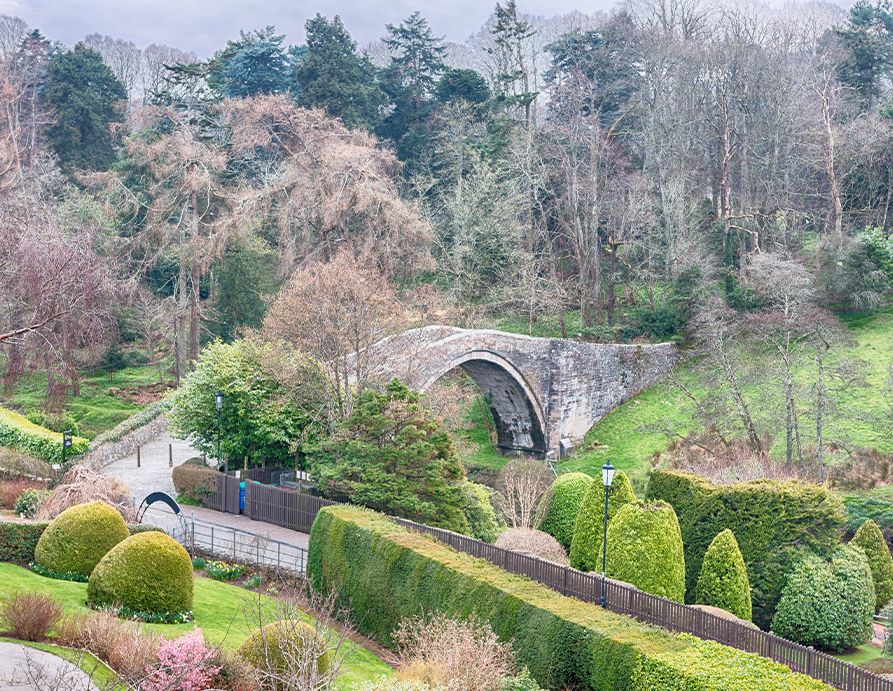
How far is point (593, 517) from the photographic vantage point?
2531 centimetres

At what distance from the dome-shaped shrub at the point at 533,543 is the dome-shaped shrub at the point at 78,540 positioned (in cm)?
A: 968

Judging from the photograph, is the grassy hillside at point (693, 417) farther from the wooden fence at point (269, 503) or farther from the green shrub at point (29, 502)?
the green shrub at point (29, 502)

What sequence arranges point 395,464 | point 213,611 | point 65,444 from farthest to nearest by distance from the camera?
1. point 65,444
2. point 395,464
3. point 213,611

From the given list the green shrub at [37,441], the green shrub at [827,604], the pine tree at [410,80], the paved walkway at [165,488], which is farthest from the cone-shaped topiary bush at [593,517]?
the pine tree at [410,80]

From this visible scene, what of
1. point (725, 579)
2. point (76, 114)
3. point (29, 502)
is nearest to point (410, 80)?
point (76, 114)

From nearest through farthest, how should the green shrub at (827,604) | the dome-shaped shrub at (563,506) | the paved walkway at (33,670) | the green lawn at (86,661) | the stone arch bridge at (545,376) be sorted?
the paved walkway at (33,670) → the green lawn at (86,661) → the green shrub at (827,604) → the dome-shaped shrub at (563,506) → the stone arch bridge at (545,376)

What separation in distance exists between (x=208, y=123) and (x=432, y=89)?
1332 cm

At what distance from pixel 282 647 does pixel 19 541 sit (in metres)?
9.14

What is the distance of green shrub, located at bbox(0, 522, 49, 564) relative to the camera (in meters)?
21.5

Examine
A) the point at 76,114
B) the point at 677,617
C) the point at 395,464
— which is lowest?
the point at 677,617

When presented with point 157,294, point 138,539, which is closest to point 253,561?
point 138,539

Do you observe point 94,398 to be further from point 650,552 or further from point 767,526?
point 767,526

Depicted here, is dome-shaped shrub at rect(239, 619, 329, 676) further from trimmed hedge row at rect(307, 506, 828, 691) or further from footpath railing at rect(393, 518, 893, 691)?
footpath railing at rect(393, 518, 893, 691)

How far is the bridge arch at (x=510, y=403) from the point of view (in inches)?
1578
